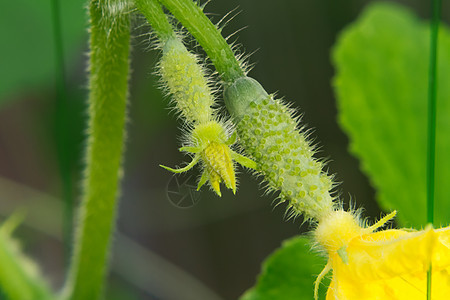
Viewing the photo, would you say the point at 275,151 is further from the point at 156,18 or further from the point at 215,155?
the point at 156,18

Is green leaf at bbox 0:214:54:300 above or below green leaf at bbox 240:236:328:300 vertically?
below

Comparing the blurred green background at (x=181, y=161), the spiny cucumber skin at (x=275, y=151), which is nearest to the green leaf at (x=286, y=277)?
Answer: the spiny cucumber skin at (x=275, y=151)

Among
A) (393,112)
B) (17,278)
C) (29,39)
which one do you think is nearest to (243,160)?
(17,278)

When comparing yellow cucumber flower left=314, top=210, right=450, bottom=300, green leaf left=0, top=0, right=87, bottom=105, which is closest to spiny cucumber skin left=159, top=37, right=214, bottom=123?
yellow cucumber flower left=314, top=210, right=450, bottom=300

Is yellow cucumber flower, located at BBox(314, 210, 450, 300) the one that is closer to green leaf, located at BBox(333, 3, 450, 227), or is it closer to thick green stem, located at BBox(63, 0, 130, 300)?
thick green stem, located at BBox(63, 0, 130, 300)

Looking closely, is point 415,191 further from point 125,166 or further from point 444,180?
point 125,166
